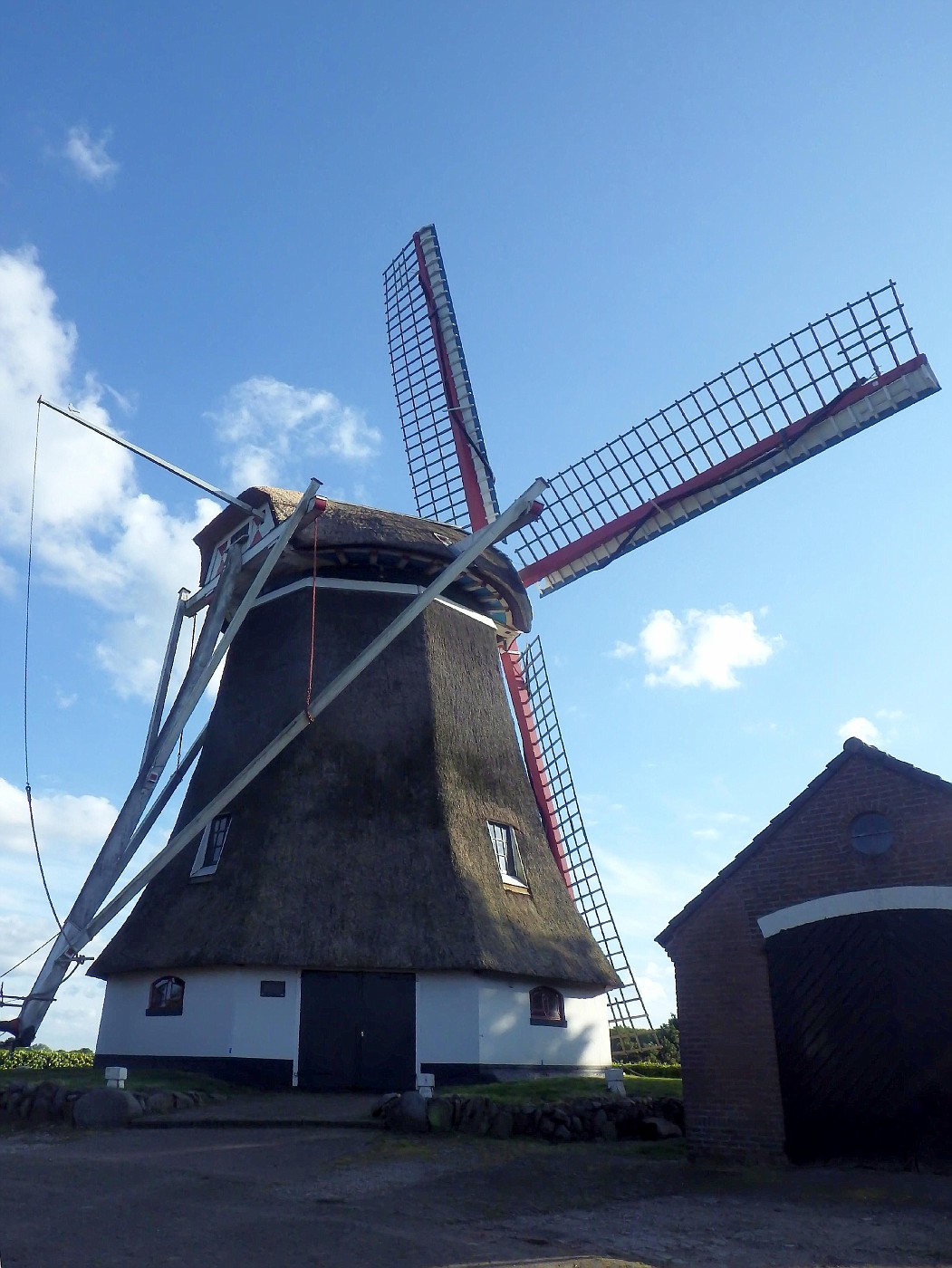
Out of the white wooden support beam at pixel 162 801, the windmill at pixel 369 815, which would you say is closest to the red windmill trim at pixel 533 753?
the windmill at pixel 369 815

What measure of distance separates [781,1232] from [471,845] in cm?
1040

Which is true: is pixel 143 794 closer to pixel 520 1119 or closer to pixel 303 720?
pixel 303 720

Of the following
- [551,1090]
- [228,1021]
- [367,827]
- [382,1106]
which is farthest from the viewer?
[367,827]

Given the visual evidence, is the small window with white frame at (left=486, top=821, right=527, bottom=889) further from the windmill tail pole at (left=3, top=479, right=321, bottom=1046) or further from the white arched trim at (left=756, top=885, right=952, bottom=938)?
the white arched trim at (left=756, top=885, right=952, bottom=938)

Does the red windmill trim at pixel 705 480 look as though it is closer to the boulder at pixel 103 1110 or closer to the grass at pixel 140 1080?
the grass at pixel 140 1080

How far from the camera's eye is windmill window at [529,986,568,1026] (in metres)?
17.8

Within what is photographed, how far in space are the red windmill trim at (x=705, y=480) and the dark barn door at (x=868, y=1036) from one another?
1203cm

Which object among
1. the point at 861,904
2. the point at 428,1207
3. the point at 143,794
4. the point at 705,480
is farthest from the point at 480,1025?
the point at 705,480

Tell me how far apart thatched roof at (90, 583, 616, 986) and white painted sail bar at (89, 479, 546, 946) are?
0.90 metres

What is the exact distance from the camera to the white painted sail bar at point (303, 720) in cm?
1675

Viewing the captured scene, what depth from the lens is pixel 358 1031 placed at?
1648 cm

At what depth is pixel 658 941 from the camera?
1262cm

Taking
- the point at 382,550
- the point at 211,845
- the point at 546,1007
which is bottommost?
the point at 546,1007

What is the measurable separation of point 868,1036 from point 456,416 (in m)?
19.0
